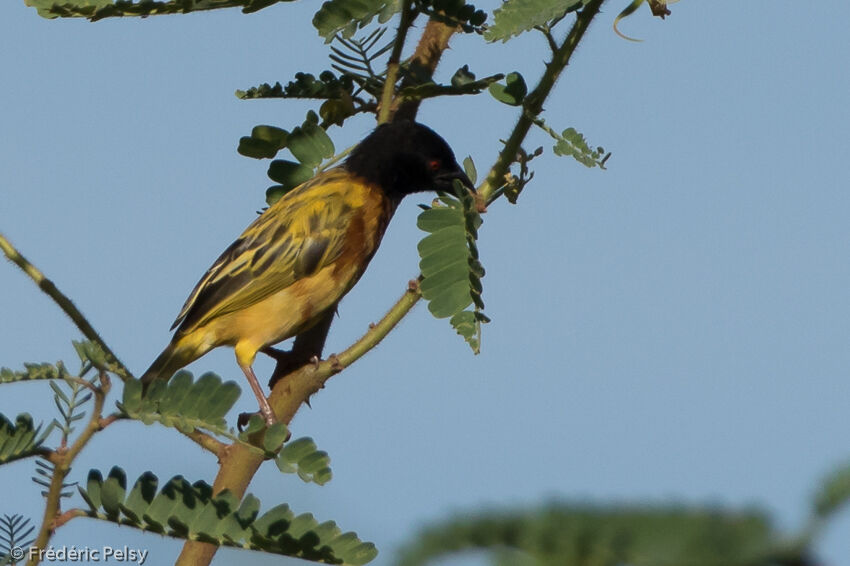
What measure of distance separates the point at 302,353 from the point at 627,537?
406 cm

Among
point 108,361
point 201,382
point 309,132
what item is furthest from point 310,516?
point 309,132

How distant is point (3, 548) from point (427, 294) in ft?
4.71

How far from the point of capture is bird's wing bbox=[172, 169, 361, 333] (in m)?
6.54

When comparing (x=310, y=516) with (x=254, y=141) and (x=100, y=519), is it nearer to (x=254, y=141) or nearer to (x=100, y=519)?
(x=100, y=519)

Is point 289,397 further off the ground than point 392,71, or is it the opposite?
point 392,71

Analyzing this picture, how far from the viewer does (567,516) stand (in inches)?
27.3

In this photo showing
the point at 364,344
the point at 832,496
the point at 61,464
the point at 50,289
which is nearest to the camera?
the point at 832,496

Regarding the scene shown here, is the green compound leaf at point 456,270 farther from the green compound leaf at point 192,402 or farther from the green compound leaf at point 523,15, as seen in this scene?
the green compound leaf at point 192,402

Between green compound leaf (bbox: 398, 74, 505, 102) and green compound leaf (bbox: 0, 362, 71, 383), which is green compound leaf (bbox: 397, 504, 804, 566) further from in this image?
green compound leaf (bbox: 398, 74, 505, 102)

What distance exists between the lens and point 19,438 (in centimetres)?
238

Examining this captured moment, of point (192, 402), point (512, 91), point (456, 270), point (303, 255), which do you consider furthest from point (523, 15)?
point (303, 255)

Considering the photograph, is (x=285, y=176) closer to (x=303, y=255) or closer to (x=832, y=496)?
(x=303, y=255)

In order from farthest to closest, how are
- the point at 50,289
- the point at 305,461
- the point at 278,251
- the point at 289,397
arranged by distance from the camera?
the point at 278,251 < the point at 289,397 < the point at 50,289 < the point at 305,461

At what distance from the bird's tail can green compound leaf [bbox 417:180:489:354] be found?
127 inches
